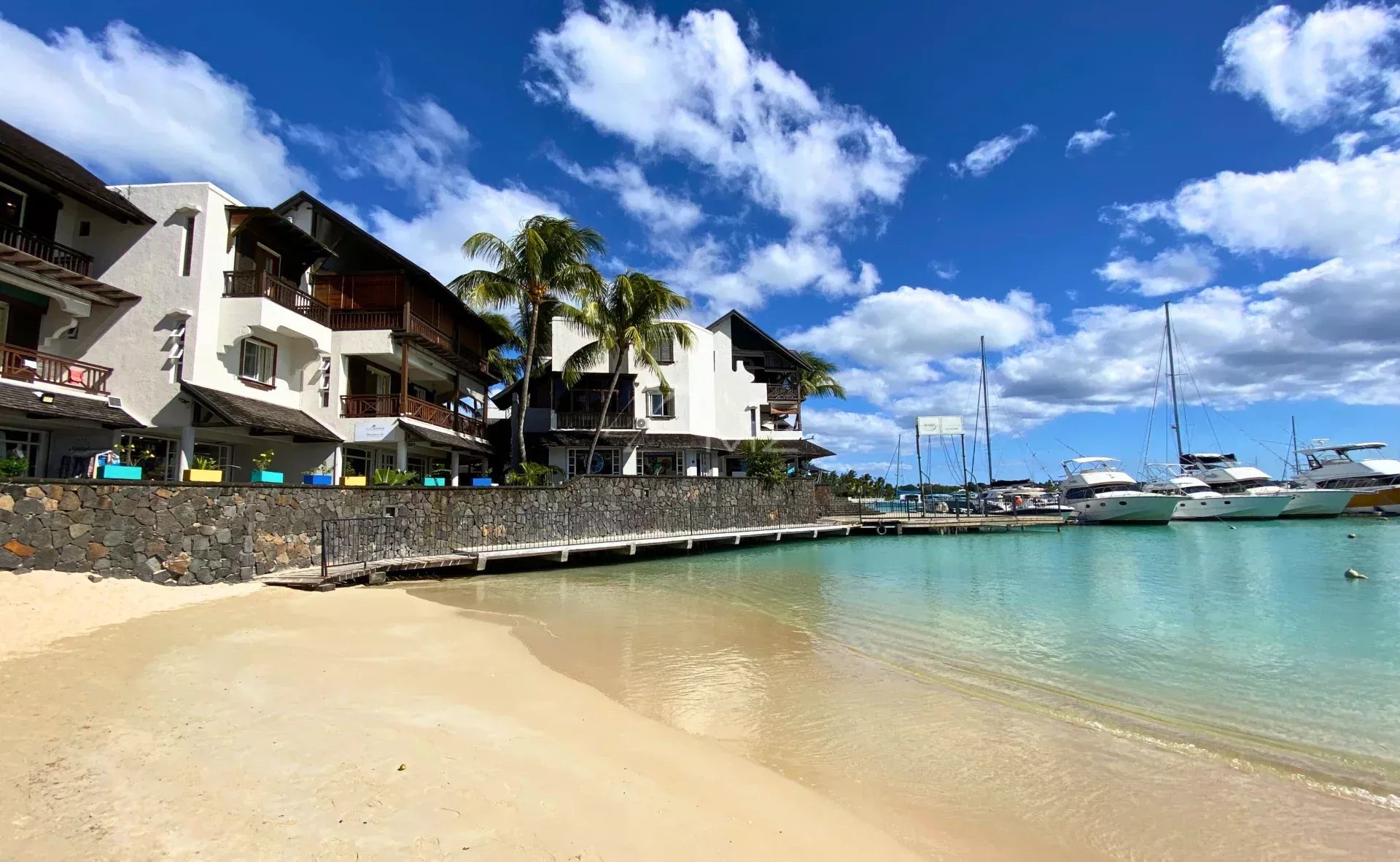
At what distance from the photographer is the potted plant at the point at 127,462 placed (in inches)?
484

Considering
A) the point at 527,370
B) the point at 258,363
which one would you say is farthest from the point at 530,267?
the point at 258,363

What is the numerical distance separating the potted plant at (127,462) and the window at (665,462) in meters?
19.3

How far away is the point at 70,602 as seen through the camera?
9.22 metres

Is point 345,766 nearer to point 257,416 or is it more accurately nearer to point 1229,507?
point 257,416

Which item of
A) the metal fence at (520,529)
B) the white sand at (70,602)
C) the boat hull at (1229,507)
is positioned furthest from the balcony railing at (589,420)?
the boat hull at (1229,507)

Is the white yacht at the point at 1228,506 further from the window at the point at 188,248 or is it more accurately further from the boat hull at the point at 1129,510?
the window at the point at 188,248

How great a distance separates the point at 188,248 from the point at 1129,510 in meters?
51.2

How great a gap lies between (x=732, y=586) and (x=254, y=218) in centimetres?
1641

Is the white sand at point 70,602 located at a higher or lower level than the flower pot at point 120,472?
lower

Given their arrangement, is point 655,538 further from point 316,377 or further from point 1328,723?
point 1328,723

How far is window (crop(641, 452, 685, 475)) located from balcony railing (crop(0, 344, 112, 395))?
20.3m

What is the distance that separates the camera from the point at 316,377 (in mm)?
20000

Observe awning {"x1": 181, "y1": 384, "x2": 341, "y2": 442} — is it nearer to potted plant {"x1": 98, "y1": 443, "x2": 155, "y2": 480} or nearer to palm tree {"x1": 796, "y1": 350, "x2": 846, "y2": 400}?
potted plant {"x1": 98, "y1": 443, "x2": 155, "y2": 480}

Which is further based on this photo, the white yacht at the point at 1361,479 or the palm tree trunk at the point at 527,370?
the white yacht at the point at 1361,479
